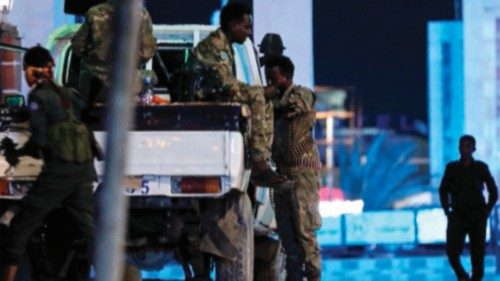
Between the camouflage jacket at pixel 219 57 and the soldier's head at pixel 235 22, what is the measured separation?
48 millimetres

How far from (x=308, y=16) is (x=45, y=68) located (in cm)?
1037

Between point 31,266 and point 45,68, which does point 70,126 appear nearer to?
point 45,68

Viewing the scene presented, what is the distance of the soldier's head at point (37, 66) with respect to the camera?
9594 millimetres

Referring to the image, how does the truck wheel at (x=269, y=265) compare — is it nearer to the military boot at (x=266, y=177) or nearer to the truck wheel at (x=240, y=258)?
the military boot at (x=266, y=177)

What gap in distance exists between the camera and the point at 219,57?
10.1m

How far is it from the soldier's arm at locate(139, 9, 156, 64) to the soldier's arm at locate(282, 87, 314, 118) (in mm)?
1316

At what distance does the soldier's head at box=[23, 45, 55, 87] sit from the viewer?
9594 mm

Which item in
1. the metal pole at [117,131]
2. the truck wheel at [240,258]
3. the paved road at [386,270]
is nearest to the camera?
the metal pole at [117,131]

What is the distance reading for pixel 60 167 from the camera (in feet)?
31.2

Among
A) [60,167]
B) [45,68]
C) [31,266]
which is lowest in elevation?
[31,266]

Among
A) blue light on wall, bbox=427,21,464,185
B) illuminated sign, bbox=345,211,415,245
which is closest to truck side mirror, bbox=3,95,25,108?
illuminated sign, bbox=345,211,415,245

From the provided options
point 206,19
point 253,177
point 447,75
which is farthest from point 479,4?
point 253,177

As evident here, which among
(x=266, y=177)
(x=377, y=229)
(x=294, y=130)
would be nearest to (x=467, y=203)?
(x=294, y=130)

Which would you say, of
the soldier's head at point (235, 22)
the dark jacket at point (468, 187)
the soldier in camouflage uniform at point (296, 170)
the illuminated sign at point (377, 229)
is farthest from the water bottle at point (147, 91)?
the illuminated sign at point (377, 229)
